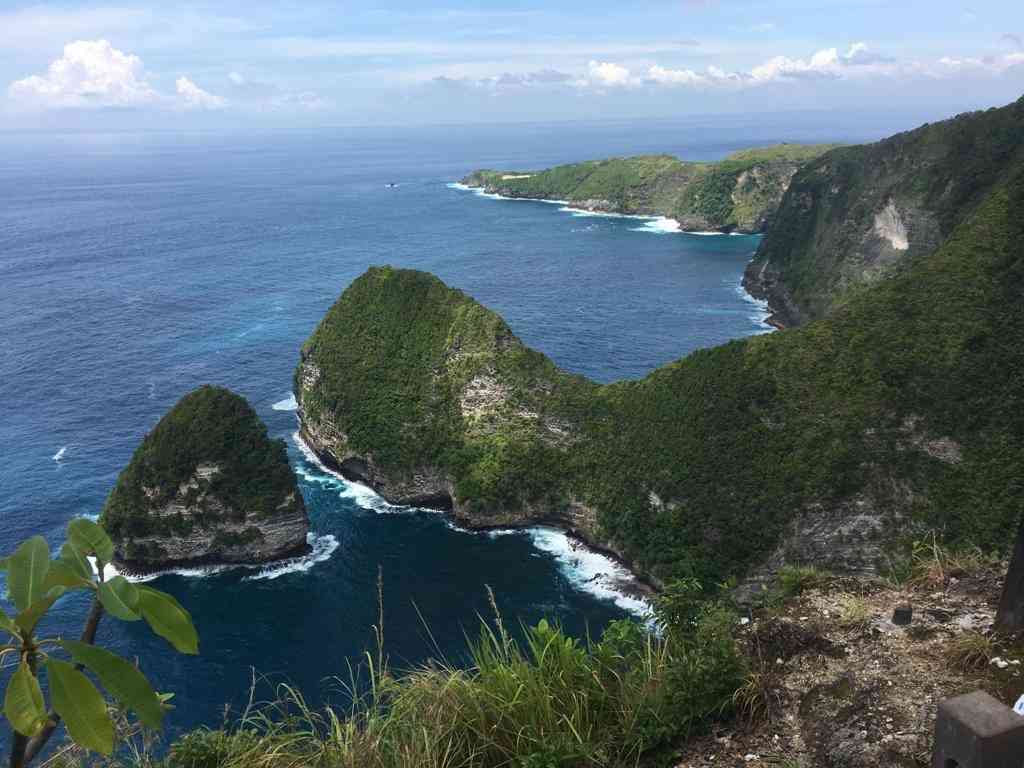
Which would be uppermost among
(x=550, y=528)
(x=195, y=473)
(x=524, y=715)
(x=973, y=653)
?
(x=973, y=653)

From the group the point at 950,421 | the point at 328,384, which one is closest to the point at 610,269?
the point at 328,384

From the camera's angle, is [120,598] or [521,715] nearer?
[120,598]

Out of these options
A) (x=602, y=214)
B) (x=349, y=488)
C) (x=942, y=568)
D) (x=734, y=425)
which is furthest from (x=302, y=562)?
(x=602, y=214)

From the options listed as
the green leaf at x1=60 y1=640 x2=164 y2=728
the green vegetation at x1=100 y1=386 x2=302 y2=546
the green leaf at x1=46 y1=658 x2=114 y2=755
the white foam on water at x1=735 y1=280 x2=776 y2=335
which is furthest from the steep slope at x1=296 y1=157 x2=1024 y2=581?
the white foam on water at x1=735 y1=280 x2=776 y2=335

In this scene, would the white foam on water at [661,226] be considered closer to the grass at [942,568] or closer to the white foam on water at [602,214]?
the white foam on water at [602,214]

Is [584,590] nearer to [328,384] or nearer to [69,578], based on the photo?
[328,384]

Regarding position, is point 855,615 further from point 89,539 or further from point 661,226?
point 661,226
